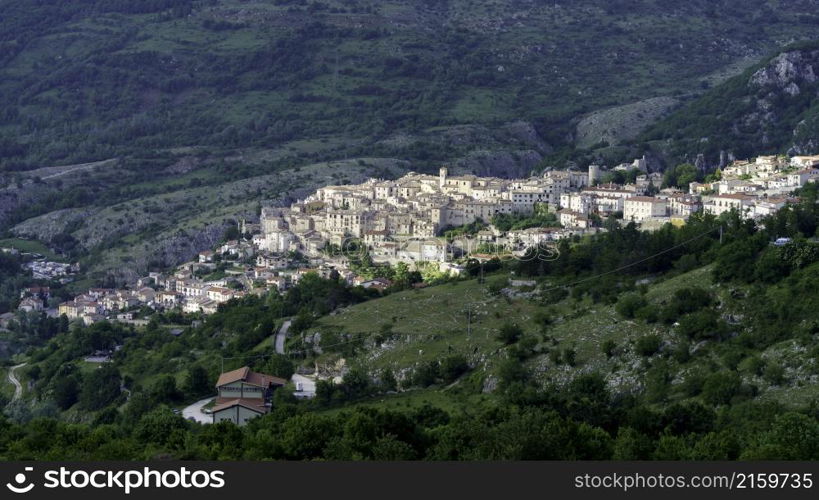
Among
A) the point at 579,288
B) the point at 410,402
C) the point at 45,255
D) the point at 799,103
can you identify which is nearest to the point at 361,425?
the point at 410,402

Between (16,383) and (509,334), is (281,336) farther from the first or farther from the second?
(16,383)

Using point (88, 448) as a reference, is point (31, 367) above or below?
below

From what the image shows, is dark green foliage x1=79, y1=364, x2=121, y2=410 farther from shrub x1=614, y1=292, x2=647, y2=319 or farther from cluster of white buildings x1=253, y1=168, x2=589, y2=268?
shrub x1=614, y1=292, x2=647, y2=319

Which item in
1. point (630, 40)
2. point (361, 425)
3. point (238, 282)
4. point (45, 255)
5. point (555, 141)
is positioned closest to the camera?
point (361, 425)

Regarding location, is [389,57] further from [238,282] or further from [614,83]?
[238,282]

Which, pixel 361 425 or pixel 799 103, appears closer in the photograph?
pixel 361 425

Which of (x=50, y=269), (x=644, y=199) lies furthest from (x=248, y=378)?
(x=50, y=269)
